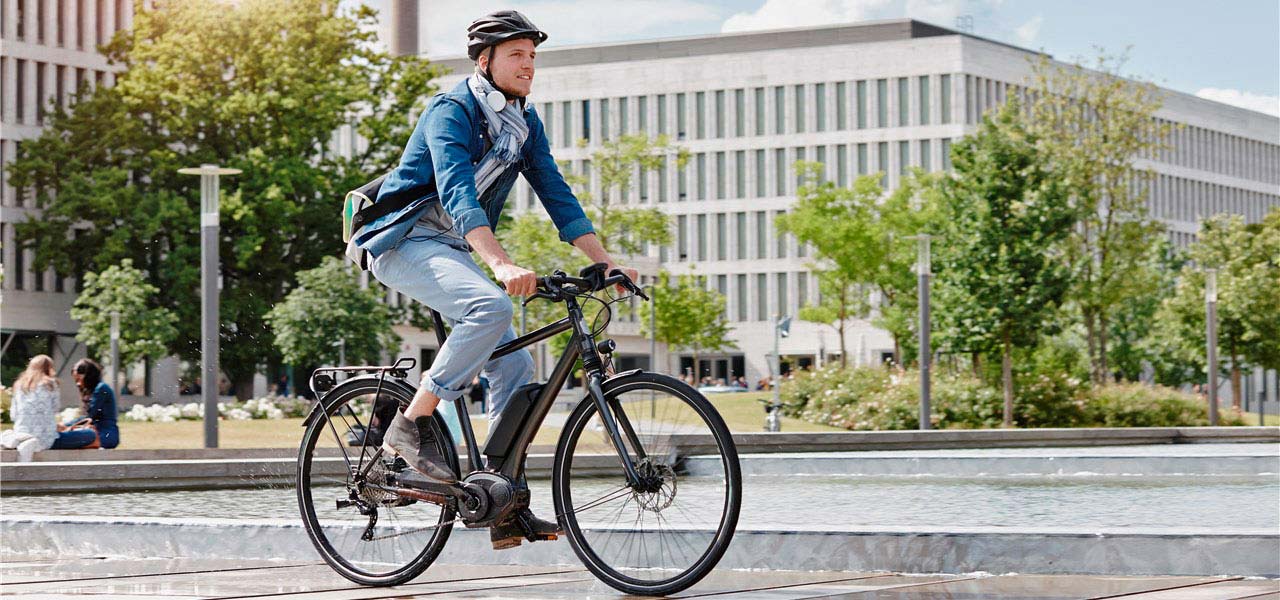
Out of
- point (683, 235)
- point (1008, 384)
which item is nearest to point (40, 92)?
point (683, 235)

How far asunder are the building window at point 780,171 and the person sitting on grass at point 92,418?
7526 centimetres

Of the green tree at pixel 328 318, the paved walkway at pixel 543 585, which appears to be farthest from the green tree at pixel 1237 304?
the paved walkway at pixel 543 585

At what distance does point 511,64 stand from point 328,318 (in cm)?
4110

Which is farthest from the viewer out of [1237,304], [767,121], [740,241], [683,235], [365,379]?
[683,235]

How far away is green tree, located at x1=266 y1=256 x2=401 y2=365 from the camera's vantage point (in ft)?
149

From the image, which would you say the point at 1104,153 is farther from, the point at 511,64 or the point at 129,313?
the point at 511,64

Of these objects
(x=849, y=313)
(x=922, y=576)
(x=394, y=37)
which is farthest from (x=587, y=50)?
(x=922, y=576)

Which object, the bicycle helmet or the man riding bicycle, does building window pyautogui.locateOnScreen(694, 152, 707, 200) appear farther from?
the bicycle helmet

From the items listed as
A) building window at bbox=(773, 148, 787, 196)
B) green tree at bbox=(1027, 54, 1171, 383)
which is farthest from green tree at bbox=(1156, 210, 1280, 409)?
building window at bbox=(773, 148, 787, 196)

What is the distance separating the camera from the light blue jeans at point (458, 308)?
506 cm

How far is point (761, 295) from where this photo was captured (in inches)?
3519

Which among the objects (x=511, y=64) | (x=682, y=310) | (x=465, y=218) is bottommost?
(x=465, y=218)

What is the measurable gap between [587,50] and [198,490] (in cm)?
8611

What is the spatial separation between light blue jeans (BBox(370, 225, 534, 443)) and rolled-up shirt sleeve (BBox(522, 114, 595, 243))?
13.2 inches
